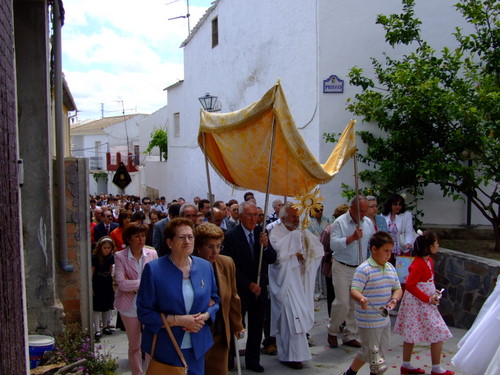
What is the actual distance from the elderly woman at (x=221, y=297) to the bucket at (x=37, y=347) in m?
1.48

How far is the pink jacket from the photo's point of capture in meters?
5.71

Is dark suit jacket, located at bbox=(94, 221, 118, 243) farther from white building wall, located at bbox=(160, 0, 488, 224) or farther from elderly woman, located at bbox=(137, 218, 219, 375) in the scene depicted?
elderly woman, located at bbox=(137, 218, 219, 375)

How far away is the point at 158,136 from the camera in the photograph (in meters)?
31.2

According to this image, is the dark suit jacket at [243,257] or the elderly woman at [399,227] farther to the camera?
the elderly woman at [399,227]

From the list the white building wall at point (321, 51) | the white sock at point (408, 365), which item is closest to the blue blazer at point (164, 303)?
the white sock at point (408, 365)

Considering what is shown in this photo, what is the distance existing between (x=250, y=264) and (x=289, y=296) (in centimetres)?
70

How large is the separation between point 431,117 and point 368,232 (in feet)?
10.3

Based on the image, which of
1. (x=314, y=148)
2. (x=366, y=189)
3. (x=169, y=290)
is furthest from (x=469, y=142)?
(x=169, y=290)

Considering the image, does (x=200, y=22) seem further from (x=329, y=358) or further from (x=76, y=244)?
(x=329, y=358)

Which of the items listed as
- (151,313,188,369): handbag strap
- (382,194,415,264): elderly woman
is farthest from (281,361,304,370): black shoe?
(382,194,415,264): elderly woman

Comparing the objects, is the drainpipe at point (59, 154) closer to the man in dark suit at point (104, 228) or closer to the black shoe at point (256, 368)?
the black shoe at point (256, 368)

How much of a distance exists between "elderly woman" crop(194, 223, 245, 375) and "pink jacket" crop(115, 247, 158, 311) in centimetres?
99

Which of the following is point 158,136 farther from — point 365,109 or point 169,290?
point 169,290

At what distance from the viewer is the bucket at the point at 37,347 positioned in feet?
16.9
